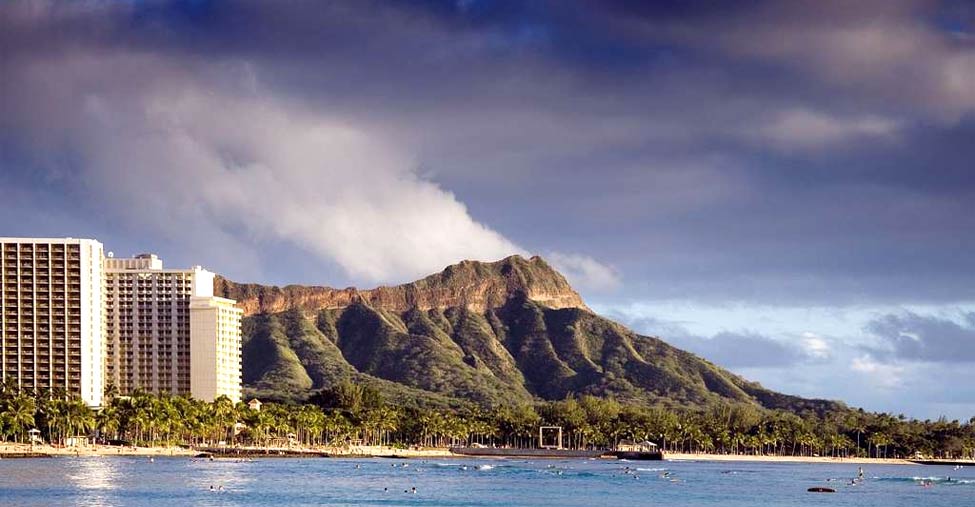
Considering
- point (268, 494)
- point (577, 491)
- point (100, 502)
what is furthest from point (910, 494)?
point (100, 502)

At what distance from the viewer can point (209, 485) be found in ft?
511

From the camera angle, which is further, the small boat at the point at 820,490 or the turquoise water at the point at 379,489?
the small boat at the point at 820,490

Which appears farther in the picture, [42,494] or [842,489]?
[842,489]

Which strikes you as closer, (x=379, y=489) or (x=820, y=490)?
(x=379, y=489)

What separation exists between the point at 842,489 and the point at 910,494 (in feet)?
28.9

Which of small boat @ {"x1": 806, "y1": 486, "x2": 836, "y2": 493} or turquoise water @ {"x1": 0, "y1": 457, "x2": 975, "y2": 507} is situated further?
small boat @ {"x1": 806, "y1": 486, "x2": 836, "y2": 493}

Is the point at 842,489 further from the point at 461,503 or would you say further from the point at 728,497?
the point at 461,503

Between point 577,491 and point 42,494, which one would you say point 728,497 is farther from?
point 42,494

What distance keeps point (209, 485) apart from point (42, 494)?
2592 centimetres

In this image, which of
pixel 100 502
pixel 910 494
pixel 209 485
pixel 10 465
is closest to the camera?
pixel 100 502

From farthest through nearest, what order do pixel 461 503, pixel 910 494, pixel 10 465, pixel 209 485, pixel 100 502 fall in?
1. pixel 10 465
2. pixel 910 494
3. pixel 209 485
4. pixel 461 503
5. pixel 100 502

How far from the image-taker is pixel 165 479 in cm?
16362

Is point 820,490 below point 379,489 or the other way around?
below

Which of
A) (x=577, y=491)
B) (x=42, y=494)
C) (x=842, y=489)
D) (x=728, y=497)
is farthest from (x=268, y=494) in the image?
(x=842, y=489)
